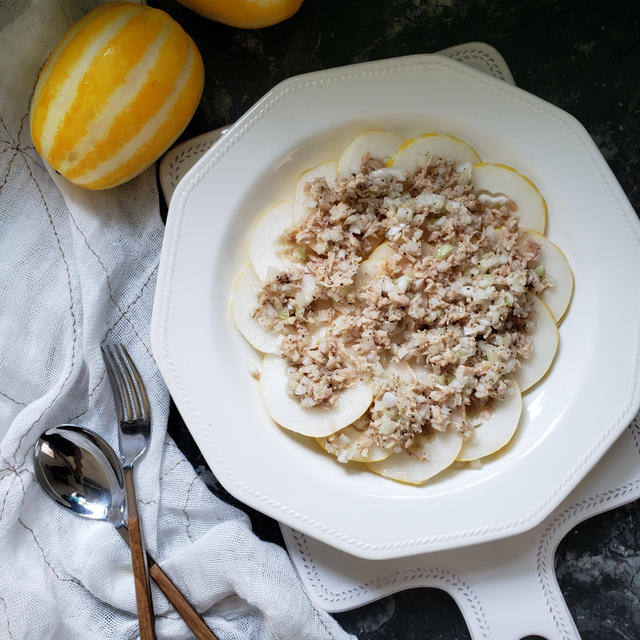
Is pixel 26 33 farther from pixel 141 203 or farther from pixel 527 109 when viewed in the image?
pixel 527 109

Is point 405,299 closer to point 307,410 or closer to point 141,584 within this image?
point 307,410

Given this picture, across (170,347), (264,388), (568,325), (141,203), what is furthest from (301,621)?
(141,203)

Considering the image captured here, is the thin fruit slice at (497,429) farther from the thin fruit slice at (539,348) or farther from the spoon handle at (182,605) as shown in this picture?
the spoon handle at (182,605)

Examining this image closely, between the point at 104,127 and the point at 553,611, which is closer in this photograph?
the point at 104,127

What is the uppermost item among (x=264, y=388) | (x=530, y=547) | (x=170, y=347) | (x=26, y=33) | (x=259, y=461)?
(x=26, y=33)

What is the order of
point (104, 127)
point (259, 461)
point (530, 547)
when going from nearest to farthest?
point (104, 127) → point (259, 461) → point (530, 547)

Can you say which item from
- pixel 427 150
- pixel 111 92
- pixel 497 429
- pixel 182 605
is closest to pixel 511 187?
pixel 427 150

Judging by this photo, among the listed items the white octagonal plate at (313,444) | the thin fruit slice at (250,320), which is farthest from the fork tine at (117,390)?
the thin fruit slice at (250,320)
